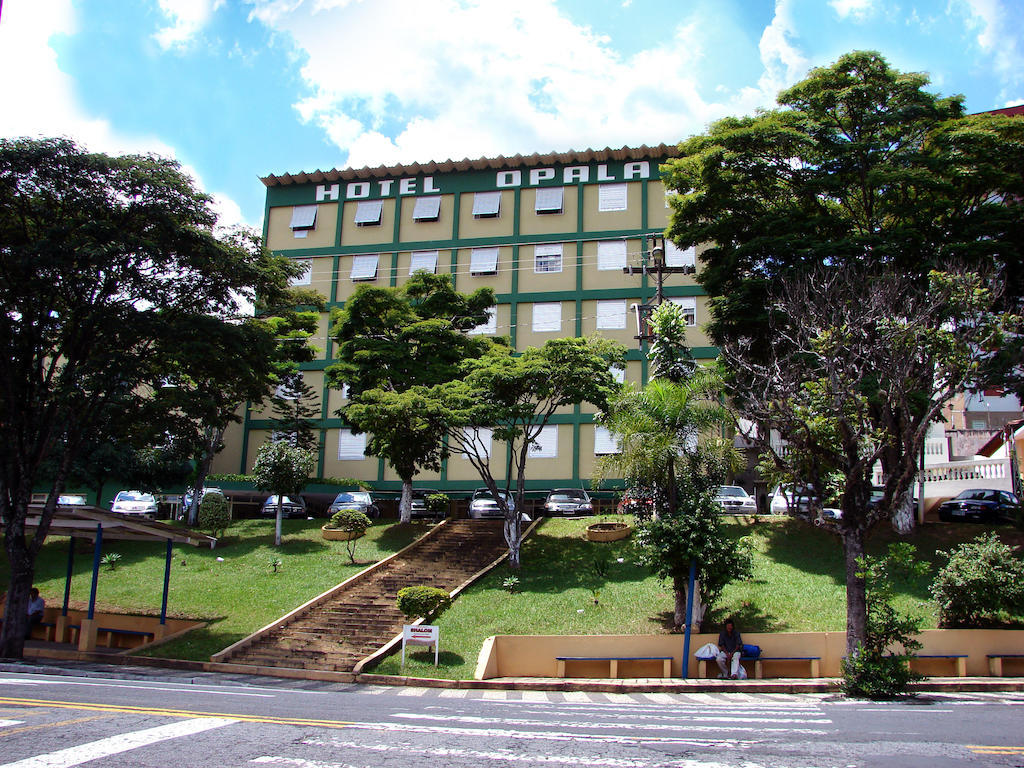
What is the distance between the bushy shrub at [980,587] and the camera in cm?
1555

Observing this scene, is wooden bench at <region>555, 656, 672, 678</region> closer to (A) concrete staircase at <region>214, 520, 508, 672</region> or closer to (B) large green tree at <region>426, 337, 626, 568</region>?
(A) concrete staircase at <region>214, 520, 508, 672</region>

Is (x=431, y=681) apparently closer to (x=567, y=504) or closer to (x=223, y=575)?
(x=223, y=575)

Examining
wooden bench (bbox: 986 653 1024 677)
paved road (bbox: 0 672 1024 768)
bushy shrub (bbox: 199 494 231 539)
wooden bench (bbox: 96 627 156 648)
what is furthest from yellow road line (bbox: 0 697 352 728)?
bushy shrub (bbox: 199 494 231 539)

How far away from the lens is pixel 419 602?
56.5 feet

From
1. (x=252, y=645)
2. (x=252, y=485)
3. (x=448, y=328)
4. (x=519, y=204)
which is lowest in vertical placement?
(x=252, y=645)

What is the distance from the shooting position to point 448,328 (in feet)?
96.0

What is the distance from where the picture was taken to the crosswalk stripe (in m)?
5.76

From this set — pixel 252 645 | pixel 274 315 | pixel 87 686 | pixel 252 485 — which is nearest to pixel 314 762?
pixel 87 686

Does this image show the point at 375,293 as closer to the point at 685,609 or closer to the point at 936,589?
the point at 685,609

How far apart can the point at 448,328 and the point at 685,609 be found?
15090mm

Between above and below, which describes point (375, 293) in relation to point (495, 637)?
above

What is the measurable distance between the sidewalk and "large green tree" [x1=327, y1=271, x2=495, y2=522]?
33.6 feet

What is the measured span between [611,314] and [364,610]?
75.8 feet

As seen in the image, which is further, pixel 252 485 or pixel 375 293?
pixel 252 485
